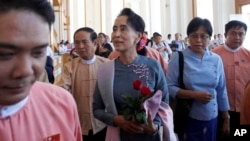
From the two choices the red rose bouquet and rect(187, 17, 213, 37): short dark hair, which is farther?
rect(187, 17, 213, 37): short dark hair

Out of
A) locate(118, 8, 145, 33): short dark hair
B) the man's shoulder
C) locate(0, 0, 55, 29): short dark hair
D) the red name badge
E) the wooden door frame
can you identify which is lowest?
the red name badge

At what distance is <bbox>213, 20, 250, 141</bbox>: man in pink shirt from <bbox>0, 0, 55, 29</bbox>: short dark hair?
7.47ft

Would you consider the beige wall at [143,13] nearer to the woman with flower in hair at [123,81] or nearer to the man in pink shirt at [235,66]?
the man in pink shirt at [235,66]

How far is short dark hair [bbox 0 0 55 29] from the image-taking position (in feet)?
2.65

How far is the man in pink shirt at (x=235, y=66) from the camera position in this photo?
2.95 m

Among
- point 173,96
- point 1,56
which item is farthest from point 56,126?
point 173,96

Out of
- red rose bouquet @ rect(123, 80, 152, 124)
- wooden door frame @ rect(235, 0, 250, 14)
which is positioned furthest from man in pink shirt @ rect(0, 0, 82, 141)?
wooden door frame @ rect(235, 0, 250, 14)

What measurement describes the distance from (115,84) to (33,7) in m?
1.22

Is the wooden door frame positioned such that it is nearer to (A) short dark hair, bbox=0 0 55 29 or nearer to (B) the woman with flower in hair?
(B) the woman with flower in hair

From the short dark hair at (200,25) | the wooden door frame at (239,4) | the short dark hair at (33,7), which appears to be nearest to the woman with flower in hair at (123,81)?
the short dark hair at (200,25)

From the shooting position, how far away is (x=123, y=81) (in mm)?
2037

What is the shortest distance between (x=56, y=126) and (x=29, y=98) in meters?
0.13

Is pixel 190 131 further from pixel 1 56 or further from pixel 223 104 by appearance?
pixel 1 56

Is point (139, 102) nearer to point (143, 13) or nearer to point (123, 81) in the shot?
point (123, 81)
